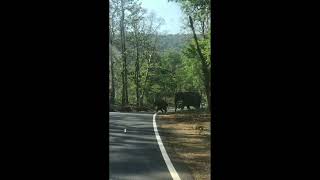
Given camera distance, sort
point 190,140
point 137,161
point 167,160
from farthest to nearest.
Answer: point 190,140 < point 167,160 < point 137,161

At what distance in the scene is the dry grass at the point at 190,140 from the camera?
18.9 feet

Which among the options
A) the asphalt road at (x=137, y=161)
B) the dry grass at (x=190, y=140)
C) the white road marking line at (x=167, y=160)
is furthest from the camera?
the dry grass at (x=190, y=140)

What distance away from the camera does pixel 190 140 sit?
9.92 metres

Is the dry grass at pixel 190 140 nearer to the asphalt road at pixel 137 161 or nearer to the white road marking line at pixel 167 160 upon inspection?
the white road marking line at pixel 167 160

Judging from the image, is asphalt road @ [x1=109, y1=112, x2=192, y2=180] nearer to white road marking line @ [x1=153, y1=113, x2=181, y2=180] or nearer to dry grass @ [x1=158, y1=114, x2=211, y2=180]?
white road marking line @ [x1=153, y1=113, x2=181, y2=180]

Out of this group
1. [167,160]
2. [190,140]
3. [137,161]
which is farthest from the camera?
[190,140]

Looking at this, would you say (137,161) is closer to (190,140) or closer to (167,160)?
(167,160)

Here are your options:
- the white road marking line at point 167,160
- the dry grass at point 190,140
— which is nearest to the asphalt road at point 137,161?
the white road marking line at point 167,160

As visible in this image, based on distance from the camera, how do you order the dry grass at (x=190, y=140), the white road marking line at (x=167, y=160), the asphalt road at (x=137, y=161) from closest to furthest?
the asphalt road at (x=137, y=161)
the white road marking line at (x=167, y=160)
the dry grass at (x=190, y=140)

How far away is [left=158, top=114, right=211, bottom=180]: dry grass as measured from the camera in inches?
227

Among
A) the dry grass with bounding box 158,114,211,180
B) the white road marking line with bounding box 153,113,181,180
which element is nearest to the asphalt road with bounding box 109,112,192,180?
the white road marking line with bounding box 153,113,181,180

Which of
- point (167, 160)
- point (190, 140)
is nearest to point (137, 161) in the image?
point (167, 160)
